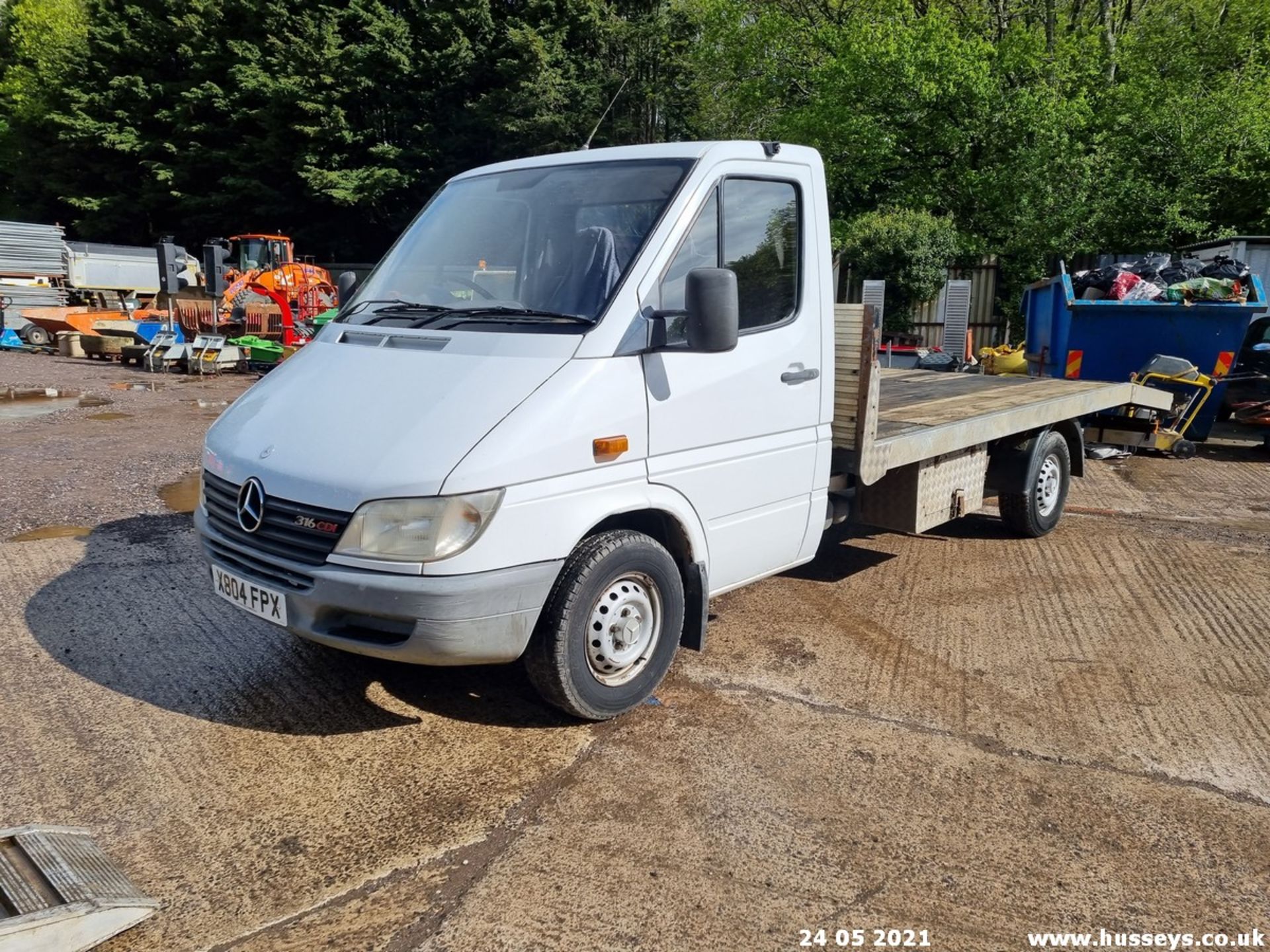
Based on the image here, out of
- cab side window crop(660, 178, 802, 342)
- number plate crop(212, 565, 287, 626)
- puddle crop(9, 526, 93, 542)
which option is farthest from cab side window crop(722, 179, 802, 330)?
puddle crop(9, 526, 93, 542)

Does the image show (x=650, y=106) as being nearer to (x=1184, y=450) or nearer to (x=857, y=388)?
(x=1184, y=450)

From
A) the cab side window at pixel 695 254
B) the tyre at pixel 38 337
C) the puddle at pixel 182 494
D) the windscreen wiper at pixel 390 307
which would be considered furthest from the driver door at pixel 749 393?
the tyre at pixel 38 337

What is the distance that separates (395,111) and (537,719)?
3536cm

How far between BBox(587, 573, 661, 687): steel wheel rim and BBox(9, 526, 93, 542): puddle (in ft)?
15.3

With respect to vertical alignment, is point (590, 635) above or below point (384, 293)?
below

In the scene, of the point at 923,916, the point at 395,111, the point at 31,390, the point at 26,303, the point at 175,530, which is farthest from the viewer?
the point at 395,111

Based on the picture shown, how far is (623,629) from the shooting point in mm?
3816

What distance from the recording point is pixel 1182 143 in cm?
1773

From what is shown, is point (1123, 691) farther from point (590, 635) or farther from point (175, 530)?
point (175, 530)

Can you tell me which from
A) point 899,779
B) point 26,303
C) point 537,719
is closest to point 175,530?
point 537,719

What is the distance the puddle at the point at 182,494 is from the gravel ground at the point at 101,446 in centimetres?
7

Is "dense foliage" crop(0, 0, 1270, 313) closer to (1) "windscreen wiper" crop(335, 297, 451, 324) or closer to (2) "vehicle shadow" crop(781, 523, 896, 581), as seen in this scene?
(2) "vehicle shadow" crop(781, 523, 896, 581)

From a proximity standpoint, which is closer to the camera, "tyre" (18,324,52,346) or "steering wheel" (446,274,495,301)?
"steering wheel" (446,274,495,301)

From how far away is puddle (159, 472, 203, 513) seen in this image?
7.39 m
